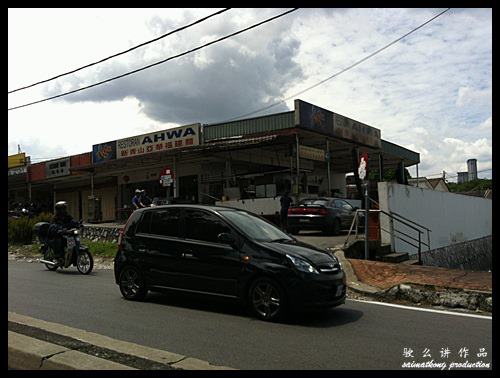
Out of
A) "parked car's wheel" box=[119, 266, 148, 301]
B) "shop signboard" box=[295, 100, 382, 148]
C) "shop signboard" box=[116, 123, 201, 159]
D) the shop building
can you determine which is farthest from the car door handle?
"shop signboard" box=[116, 123, 201, 159]

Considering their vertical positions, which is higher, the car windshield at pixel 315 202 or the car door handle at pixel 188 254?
the car windshield at pixel 315 202

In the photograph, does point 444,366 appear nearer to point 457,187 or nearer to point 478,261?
point 478,261

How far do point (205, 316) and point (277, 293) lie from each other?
1.21m

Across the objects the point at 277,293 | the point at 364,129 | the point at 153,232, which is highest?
the point at 364,129

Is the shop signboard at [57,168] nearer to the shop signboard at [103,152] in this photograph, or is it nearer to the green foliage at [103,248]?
the shop signboard at [103,152]

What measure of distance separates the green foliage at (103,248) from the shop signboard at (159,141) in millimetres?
7563

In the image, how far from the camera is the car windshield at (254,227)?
758 centimetres

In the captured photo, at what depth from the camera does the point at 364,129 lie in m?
26.3

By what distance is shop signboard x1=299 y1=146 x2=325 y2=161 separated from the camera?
21828mm

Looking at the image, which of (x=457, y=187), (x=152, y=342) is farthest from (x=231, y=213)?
(x=457, y=187)

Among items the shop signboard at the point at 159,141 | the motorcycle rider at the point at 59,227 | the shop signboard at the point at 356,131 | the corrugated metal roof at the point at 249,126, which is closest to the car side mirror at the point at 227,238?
the motorcycle rider at the point at 59,227

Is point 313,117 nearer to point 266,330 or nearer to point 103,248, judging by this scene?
point 103,248

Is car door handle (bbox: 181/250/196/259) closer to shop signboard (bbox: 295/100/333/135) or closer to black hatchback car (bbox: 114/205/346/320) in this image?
black hatchback car (bbox: 114/205/346/320)

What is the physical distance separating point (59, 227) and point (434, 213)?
45.1 ft
